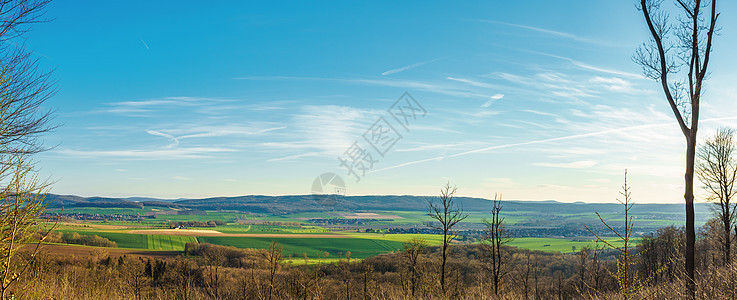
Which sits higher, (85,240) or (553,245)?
(553,245)

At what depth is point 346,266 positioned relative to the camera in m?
73.0

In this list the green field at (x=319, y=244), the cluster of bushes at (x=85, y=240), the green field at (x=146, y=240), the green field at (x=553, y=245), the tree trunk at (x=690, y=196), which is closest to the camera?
the tree trunk at (x=690, y=196)

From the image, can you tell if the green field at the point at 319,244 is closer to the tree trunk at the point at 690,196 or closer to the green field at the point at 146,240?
the green field at the point at 146,240

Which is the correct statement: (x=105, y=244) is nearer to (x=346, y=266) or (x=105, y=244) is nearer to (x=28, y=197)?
(x=346, y=266)

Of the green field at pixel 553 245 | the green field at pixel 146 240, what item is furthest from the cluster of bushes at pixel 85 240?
the green field at pixel 553 245

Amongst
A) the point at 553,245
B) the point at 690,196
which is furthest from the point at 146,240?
the point at 690,196

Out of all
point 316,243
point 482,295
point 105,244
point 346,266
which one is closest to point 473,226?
point 316,243

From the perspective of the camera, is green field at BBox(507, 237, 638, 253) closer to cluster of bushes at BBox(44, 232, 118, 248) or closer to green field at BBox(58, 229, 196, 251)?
green field at BBox(58, 229, 196, 251)

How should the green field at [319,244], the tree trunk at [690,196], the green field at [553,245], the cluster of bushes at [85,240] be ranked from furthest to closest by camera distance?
the green field at [319,244] < the green field at [553,245] < the cluster of bushes at [85,240] < the tree trunk at [690,196]

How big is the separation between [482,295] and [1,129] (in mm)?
12082

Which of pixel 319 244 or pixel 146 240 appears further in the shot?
pixel 319 244

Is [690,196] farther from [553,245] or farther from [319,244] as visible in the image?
[553,245]

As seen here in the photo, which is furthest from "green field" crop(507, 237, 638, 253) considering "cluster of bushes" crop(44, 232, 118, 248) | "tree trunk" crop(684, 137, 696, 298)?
"tree trunk" crop(684, 137, 696, 298)

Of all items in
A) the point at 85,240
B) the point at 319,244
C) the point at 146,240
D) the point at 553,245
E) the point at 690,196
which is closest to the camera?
the point at 690,196
